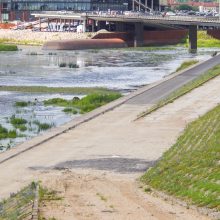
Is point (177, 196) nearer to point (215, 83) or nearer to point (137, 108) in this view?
point (137, 108)

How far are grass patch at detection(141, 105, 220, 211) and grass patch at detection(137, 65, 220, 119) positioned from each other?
10.7 m

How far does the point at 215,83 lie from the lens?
65.1 metres

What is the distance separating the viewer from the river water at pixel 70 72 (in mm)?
53059

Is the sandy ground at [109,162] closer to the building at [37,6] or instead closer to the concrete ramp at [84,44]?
the concrete ramp at [84,44]

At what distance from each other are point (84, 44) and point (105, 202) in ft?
366

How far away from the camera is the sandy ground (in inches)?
963

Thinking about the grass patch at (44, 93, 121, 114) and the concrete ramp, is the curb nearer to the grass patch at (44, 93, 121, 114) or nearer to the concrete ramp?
the grass patch at (44, 93, 121, 114)

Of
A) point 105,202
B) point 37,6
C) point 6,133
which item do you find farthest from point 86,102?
point 37,6

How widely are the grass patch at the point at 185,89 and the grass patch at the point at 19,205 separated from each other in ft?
69.9

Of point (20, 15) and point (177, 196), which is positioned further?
point (20, 15)

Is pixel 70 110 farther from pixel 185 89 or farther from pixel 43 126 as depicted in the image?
pixel 185 89

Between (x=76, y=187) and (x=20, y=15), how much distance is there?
153 metres

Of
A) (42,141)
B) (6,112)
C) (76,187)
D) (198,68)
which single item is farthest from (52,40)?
(76,187)

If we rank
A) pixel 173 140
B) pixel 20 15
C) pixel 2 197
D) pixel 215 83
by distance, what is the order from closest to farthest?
pixel 2 197 → pixel 173 140 → pixel 215 83 → pixel 20 15
